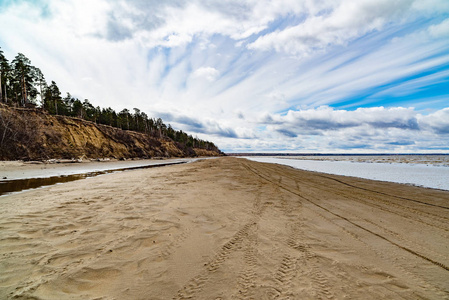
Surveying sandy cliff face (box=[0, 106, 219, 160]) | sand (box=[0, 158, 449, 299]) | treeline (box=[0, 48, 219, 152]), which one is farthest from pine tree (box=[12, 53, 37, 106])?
sand (box=[0, 158, 449, 299])

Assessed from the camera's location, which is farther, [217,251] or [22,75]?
[22,75]

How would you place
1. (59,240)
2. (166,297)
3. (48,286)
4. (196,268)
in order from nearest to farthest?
(166,297)
(48,286)
(196,268)
(59,240)

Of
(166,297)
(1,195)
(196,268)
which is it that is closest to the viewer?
(166,297)

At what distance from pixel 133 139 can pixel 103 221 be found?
58137 mm

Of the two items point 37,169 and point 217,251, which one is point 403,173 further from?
point 37,169

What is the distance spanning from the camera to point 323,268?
3.29 meters

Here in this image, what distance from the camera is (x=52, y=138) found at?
108 feet

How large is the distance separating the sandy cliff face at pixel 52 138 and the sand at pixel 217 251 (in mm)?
30426

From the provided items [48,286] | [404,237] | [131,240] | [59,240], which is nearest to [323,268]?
[404,237]

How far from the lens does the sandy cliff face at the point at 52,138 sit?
27.3 metres

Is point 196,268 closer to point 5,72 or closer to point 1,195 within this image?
point 1,195

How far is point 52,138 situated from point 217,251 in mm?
42176

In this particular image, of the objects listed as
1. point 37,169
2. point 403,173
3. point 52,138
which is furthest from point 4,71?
point 403,173

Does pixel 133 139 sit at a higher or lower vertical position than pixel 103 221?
higher
